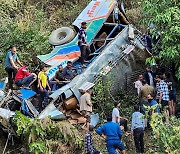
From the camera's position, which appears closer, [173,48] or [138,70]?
[173,48]

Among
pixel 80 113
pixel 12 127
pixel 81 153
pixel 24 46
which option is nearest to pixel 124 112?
pixel 80 113

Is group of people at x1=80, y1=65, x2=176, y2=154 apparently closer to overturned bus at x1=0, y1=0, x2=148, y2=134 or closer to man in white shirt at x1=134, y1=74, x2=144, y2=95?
man in white shirt at x1=134, y1=74, x2=144, y2=95

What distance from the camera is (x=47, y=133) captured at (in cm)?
1061

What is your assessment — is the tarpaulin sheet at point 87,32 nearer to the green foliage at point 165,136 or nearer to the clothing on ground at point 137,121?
the clothing on ground at point 137,121

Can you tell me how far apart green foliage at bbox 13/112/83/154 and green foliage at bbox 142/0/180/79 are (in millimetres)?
3565

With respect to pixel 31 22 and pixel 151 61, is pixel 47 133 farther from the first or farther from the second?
pixel 31 22

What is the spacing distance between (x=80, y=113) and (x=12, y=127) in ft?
6.17

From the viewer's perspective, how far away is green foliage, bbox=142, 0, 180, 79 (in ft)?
39.9

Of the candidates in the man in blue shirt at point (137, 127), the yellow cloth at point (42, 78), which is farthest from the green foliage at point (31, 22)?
the man in blue shirt at point (137, 127)

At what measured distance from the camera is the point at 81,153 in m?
10.7

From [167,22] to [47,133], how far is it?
4463 millimetres

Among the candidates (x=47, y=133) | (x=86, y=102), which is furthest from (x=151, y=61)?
(x=47, y=133)

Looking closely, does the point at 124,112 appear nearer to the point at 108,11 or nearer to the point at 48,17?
the point at 108,11

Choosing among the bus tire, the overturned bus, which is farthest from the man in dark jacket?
the bus tire
